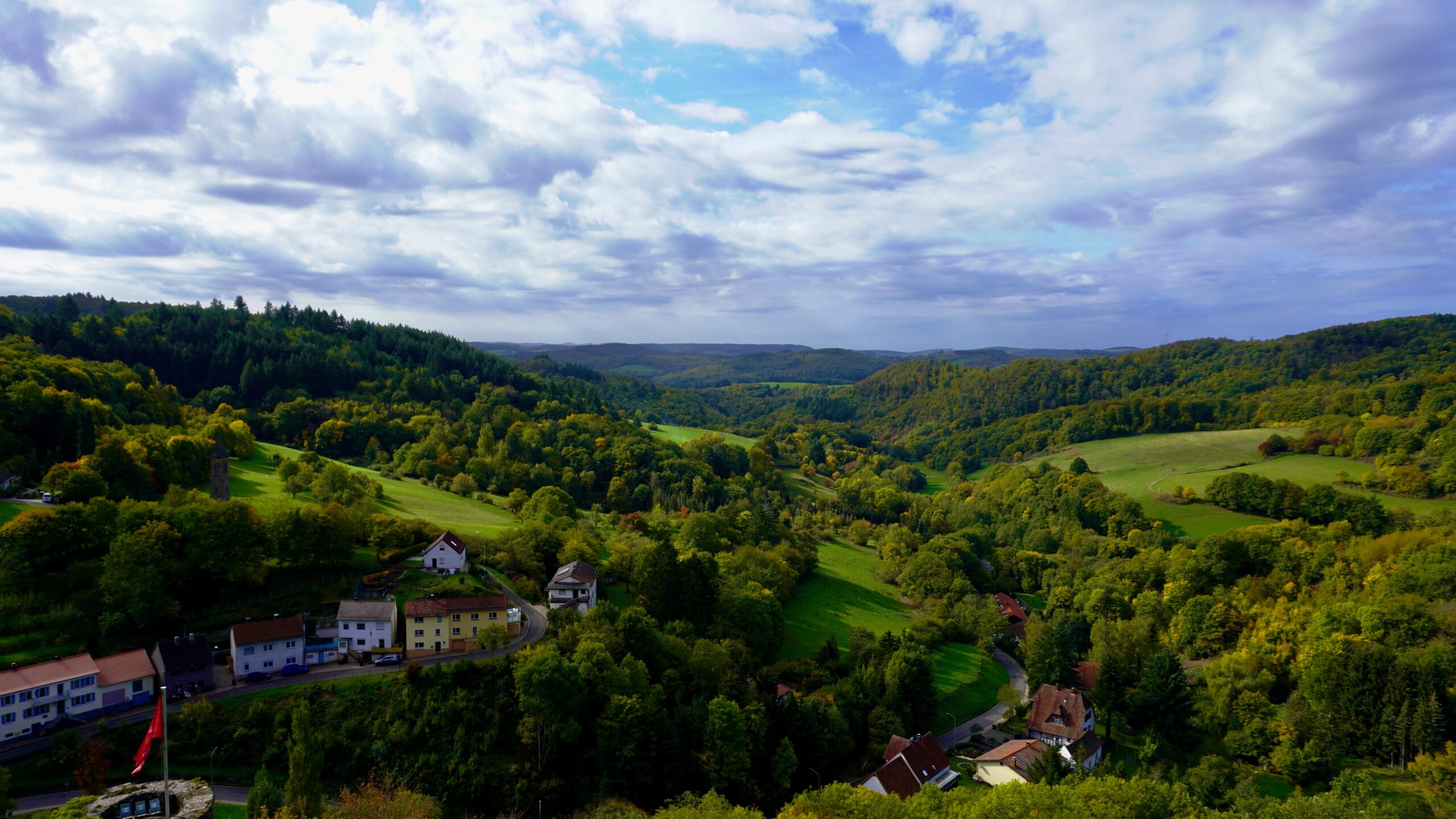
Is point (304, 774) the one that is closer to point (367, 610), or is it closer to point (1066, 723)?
point (367, 610)

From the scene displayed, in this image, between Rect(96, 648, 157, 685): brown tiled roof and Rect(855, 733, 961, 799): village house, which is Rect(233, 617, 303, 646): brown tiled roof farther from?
Rect(855, 733, 961, 799): village house

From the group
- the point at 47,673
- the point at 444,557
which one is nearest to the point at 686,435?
the point at 444,557

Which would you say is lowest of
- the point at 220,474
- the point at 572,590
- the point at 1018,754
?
the point at 1018,754

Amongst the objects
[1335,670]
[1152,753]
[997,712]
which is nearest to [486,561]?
[997,712]

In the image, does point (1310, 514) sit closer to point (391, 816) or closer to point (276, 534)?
point (391, 816)

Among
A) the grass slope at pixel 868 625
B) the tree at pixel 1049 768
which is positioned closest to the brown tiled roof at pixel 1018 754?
the tree at pixel 1049 768

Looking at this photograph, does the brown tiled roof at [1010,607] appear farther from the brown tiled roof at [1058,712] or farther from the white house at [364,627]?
the white house at [364,627]

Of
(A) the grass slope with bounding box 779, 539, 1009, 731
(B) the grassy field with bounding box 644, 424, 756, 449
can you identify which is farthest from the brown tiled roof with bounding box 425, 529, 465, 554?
(B) the grassy field with bounding box 644, 424, 756, 449
